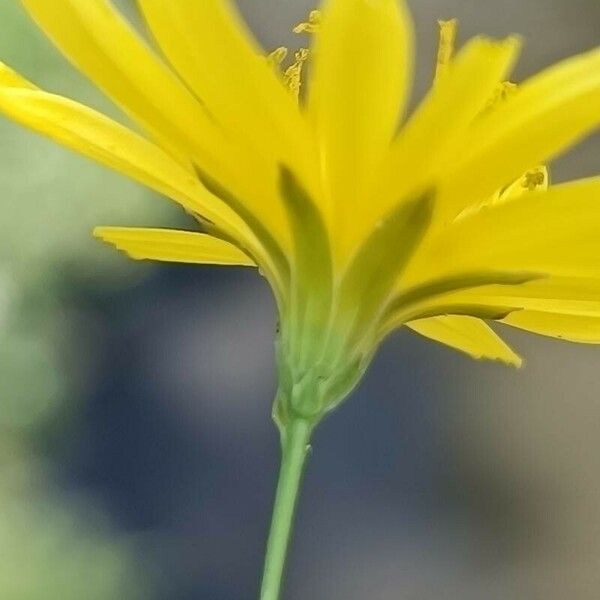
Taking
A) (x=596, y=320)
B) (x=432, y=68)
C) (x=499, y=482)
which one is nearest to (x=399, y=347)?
(x=499, y=482)

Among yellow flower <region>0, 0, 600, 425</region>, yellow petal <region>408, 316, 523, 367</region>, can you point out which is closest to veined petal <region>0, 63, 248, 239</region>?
yellow flower <region>0, 0, 600, 425</region>

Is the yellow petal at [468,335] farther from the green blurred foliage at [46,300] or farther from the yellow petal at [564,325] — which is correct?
the green blurred foliage at [46,300]

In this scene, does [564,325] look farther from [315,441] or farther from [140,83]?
[315,441]

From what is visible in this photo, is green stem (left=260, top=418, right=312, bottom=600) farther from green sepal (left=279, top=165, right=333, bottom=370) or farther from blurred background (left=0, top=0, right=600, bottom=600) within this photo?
blurred background (left=0, top=0, right=600, bottom=600)

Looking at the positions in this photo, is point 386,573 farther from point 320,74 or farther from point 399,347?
point 320,74

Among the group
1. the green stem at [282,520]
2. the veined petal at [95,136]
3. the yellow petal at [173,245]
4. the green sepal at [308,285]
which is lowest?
the green stem at [282,520]

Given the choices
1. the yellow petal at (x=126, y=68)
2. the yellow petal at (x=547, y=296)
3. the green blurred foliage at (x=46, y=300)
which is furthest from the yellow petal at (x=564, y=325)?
the green blurred foliage at (x=46, y=300)
